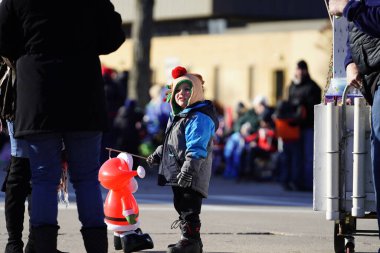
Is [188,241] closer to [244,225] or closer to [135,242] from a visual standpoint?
[135,242]

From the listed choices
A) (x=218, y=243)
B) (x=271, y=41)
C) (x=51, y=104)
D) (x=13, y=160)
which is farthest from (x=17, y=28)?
(x=271, y=41)

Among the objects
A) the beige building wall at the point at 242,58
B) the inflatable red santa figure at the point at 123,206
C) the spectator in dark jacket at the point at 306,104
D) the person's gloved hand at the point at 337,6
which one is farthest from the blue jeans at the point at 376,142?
the beige building wall at the point at 242,58

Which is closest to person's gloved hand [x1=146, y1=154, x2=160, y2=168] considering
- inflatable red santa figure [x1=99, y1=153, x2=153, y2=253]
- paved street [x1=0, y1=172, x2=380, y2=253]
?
inflatable red santa figure [x1=99, y1=153, x2=153, y2=253]

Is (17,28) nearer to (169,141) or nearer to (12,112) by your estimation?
(12,112)

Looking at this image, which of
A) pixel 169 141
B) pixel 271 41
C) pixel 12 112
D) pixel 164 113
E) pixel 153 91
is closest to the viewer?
pixel 12 112

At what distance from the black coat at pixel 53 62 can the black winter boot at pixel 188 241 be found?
5.05ft

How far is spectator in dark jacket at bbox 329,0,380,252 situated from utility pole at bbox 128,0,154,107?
19047 mm

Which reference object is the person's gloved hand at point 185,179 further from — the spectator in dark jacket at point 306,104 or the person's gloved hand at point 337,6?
the spectator in dark jacket at point 306,104

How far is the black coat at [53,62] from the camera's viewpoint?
7344mm

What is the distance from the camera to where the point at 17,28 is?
743 centimetres

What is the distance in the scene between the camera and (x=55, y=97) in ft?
24.1

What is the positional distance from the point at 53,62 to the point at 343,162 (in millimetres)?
1970

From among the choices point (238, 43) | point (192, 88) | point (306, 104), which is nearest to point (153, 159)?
point (192, 88)

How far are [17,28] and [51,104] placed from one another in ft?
1.65
